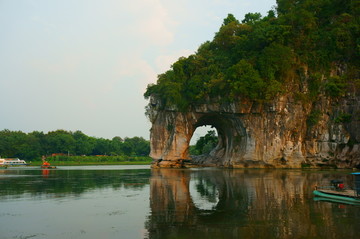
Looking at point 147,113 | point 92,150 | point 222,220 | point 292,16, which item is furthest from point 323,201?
point 92,150

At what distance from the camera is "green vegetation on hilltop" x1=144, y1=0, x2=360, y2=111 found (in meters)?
38.2

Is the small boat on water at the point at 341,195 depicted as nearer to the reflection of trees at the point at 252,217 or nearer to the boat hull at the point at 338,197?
the boat hull at the point at 338,197

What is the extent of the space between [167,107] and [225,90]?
9.16 m

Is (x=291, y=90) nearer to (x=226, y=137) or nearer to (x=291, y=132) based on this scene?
(x=291, y=132)

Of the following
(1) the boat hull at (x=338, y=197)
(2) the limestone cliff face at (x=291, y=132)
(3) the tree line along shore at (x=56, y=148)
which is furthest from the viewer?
(3) the tree line along shore at (x=56, y=148)

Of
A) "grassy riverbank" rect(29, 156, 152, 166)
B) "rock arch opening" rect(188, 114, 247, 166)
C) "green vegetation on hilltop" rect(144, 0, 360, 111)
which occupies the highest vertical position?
"green vegetation on hilltop" rect(144, 0, 360, 111)

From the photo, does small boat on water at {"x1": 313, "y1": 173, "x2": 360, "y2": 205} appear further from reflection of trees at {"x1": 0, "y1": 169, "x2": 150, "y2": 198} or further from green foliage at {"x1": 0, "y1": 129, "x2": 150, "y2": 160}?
green foliage at {"x1": 0, "y1": 129, "x2": 150, "y2": 160}

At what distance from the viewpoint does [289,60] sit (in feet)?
128

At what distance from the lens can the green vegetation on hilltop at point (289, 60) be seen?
1502 inches

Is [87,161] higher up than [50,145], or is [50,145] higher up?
[50,145]

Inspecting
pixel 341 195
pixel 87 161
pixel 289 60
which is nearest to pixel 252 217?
pixel 341 195

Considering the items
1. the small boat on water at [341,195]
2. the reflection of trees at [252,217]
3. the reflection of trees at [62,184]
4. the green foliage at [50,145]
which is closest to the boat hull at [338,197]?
the small boat on water at [341,195]

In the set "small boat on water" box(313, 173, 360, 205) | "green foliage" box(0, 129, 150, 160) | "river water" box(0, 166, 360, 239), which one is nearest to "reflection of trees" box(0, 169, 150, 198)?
"river water" box(0, 166, 360, 239)

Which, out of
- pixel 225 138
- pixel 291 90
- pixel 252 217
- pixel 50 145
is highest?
pixel 291 90
